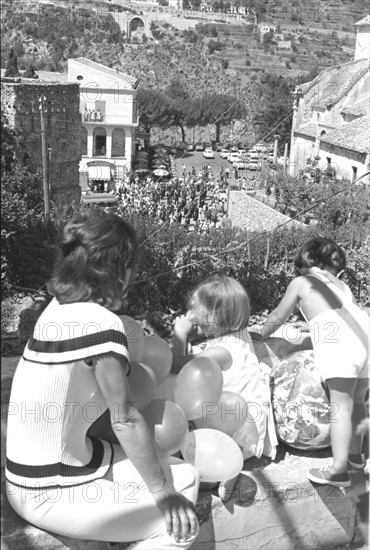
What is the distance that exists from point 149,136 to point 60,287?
4418cm

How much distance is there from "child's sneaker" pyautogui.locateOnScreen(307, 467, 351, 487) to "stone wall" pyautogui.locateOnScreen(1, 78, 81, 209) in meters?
14.5

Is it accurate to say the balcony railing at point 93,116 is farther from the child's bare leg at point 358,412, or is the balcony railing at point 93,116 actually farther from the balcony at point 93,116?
the child's bare leg at point 358,412

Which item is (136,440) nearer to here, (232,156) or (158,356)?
(158,356)

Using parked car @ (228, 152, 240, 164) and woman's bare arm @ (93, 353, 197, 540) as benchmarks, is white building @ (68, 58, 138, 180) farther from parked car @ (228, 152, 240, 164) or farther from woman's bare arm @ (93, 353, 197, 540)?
woman's bare arm @ (93, 353, 197, 540)

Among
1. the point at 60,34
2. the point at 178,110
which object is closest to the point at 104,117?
the point at 178,110

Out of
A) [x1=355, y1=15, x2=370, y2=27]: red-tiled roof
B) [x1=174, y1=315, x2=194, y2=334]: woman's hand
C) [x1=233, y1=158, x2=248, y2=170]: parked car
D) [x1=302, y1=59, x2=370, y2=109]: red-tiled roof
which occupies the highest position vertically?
[x1=355, y1=15, x2=370, y2=27]: red-tiled roof

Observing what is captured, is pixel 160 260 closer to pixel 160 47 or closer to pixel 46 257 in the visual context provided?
pixel 46 257

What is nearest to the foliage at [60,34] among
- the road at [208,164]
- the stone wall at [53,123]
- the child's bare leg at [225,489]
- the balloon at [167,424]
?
the road at [208,164]

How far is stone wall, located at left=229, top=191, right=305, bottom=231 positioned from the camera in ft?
47.2

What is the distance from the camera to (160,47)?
7362cm

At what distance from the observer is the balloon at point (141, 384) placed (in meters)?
1.88

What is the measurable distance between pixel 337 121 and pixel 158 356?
2426 centimetres

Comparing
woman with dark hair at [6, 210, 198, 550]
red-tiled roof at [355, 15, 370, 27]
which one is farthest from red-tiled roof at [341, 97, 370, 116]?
woman with dark hair at [6, 210, 198, 550]

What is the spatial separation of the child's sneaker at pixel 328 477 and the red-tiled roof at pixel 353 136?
59.5 feet
